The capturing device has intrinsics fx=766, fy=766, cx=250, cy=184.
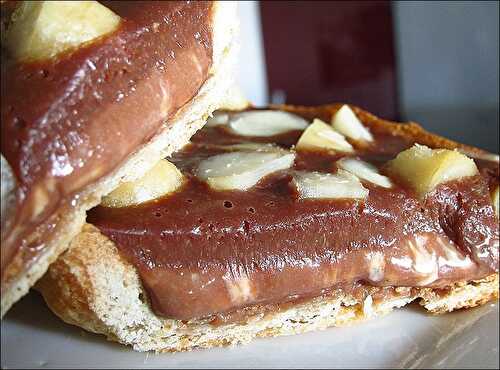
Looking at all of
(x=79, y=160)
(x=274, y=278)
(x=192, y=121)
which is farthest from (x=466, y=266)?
(x=79, y=160)

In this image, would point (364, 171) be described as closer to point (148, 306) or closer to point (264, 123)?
point (264, 123)

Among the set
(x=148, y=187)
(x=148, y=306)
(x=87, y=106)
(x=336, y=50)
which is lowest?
(x=148, y=306)

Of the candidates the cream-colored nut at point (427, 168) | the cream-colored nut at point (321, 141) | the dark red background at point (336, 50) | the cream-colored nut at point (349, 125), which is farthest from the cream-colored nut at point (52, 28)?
the dark red background at point (336, 50)

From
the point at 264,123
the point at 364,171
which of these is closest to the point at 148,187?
the point at 364,171

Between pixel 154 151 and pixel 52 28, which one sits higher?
pixel 52 28

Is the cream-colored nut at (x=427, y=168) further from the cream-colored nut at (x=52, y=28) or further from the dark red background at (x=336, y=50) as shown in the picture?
the dark red background at (x=336, y=50)

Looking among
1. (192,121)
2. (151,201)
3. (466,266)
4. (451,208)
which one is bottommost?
(466,266)

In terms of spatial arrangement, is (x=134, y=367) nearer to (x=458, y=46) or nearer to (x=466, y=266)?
(x=466, y=266)
